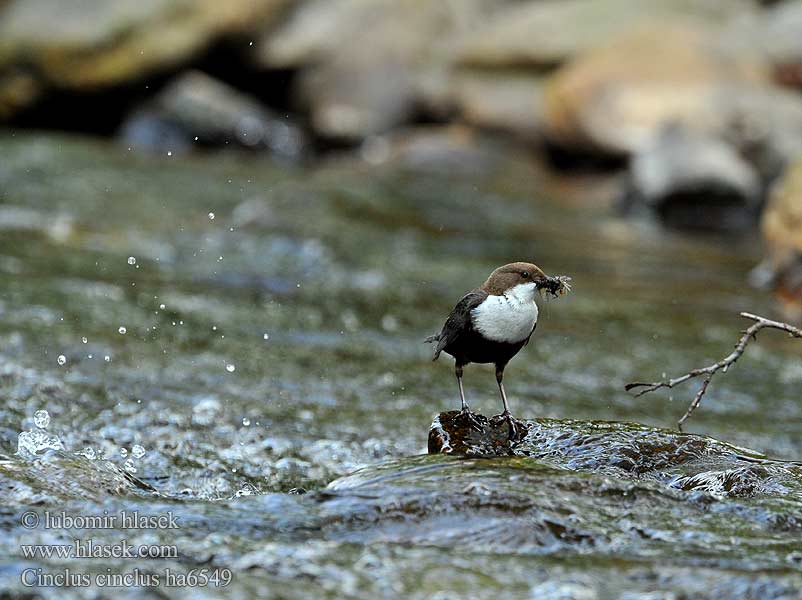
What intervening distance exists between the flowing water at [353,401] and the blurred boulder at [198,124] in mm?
3489

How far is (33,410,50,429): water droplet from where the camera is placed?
5115 millimetres

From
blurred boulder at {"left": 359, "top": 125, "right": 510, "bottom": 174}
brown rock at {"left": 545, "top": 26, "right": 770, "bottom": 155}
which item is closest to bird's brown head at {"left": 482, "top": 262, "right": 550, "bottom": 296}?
brown rock at {"left": 545, "top": 26, "right": 770, "bottom": 155}

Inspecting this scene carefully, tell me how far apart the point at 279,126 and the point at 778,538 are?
16343 mm

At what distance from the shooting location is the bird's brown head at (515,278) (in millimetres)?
4043

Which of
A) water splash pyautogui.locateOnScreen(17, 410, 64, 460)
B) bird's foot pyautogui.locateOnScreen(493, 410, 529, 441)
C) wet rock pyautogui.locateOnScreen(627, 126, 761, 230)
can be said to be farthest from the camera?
wet rock pyautogui.locateOnScreen(627, 126, 761, 230)

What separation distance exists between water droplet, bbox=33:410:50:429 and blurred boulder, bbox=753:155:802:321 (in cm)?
588

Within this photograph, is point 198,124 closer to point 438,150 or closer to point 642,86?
point 438,150

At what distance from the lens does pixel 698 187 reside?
44.4 feet

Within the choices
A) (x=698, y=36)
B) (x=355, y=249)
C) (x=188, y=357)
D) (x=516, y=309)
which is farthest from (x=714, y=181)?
(x=516, y=309)

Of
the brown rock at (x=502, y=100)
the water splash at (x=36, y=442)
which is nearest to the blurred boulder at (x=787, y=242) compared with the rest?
the water splash at (x=36, y=442)

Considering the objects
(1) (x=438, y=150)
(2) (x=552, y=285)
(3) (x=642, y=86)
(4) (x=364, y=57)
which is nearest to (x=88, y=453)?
(2) (x=552, y=285)

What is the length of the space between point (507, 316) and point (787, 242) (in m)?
5.93

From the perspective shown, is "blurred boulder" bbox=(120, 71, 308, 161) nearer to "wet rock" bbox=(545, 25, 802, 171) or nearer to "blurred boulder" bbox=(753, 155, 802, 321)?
"wet rock" bbox=(545, 25, 802, 171)

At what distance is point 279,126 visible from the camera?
1897 centimetres
